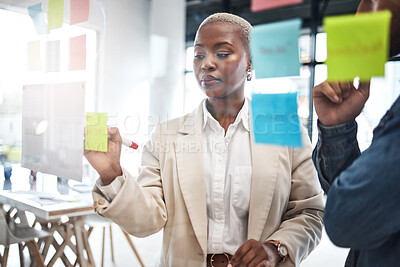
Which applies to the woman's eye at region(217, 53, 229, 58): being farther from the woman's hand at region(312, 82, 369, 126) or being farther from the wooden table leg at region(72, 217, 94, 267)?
the wooden table leg at region(72, 217, 94, 267)

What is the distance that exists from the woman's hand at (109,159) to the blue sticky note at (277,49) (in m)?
0.43

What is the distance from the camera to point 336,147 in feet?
1.90

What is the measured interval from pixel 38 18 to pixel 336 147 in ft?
3.21

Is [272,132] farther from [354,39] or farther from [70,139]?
[70,139]

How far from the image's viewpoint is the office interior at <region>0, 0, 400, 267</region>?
2.81ft

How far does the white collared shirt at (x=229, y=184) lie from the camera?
2.38ft

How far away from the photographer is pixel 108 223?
3.32 feet

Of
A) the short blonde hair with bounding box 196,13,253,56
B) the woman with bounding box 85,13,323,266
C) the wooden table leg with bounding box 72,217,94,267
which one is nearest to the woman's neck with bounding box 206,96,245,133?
the woman with bounding box 85,13,323,266

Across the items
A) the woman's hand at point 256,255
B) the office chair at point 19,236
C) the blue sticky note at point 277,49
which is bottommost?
the office chair at point 19,236

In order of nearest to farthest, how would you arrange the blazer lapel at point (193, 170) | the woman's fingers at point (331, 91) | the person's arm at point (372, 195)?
1. the person's arm at point (372, 195)
2. the woman's fingers at point (331, 91)
3. the blazer lapel at point (193, 170)

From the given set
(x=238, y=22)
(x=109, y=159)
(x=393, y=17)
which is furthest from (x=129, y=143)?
(x=393, y=17)

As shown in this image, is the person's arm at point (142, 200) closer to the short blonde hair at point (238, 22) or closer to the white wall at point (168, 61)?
the white wall at point (168, 61)

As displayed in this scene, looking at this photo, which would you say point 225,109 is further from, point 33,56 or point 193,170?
point 33,56

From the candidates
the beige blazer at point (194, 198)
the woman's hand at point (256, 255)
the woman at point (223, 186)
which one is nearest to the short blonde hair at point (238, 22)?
the woman at point (223, 186)
